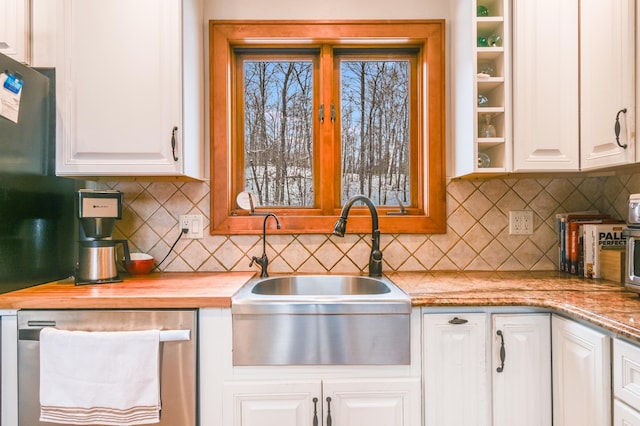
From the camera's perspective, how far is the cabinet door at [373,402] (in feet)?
4.39

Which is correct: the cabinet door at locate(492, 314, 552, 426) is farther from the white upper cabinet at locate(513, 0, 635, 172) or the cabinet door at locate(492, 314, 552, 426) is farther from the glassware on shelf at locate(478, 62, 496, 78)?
the glassware on shelf at locate(478, 62, 496, 78)

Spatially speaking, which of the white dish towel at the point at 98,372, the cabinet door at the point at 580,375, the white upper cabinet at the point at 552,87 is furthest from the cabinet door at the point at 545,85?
the white dish towel at the point at 98,372

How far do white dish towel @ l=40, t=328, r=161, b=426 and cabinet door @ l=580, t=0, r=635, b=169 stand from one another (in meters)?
1.83

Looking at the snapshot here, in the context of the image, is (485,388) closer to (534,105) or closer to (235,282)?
(235,282)

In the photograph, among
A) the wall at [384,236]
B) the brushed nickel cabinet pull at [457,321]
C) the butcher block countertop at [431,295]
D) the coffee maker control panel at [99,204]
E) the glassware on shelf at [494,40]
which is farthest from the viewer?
the wall at [384,236]

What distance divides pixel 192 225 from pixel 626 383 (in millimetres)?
1802

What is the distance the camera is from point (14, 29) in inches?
62.5

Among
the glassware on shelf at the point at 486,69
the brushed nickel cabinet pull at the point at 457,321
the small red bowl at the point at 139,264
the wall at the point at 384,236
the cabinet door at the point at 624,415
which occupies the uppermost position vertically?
the glassware on shelf at the point at 486,69

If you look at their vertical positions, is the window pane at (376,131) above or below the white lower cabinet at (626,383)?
above

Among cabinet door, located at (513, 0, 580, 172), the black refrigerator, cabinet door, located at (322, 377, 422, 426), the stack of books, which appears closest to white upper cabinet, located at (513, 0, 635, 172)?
cabinet door, located at (513, 0, 580, 172)

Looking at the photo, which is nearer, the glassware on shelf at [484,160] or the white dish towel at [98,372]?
the white dish towel at [98,372]

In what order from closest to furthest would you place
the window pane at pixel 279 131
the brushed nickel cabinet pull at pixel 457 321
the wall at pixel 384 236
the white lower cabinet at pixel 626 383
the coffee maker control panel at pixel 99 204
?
the white lower cabinet at pixel 626 383 → the brushed nickel cabinet pull at pixel 457 321 → the coffee maker control panel at pixel 99 204 → the wall at pixel 384 236 → the window pane at pixel 279 131

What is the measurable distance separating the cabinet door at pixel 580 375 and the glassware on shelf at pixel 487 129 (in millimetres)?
823

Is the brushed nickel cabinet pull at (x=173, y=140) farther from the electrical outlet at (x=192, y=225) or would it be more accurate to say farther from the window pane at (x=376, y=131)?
the window pane at (x=376, y=131)
